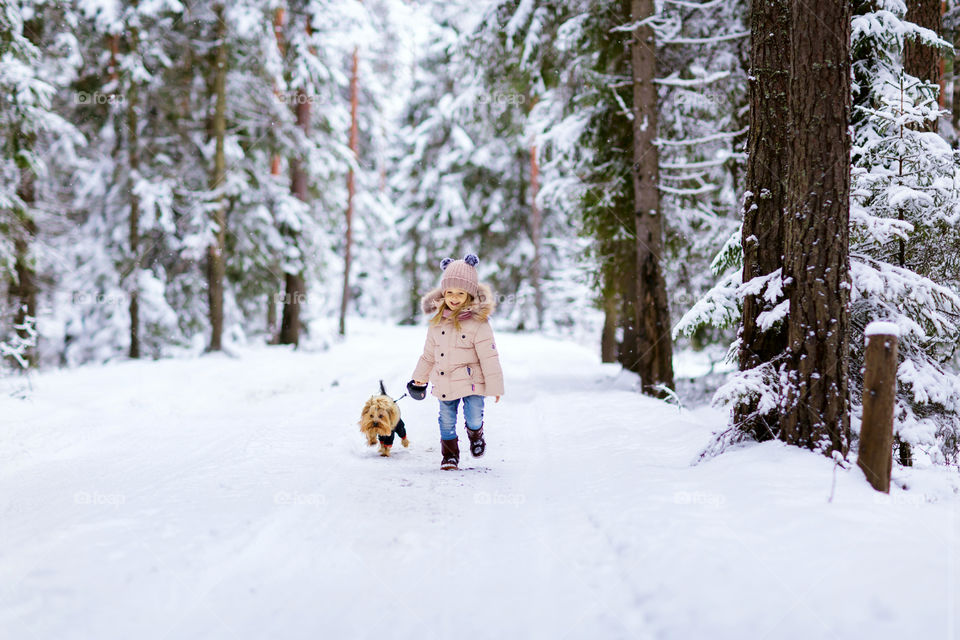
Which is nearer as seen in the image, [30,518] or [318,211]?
[30,518]

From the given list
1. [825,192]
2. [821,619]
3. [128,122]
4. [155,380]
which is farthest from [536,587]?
[128,122]

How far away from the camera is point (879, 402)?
3.78 metres

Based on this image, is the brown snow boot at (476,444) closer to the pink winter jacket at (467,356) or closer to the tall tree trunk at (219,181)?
the pink winter jacket at (467,356)

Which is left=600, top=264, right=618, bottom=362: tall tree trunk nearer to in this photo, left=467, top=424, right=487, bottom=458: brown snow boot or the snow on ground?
the snow on ground

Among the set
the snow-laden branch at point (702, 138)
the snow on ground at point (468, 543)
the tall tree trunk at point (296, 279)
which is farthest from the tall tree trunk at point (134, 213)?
the snow-laden branch at point (702, 138)

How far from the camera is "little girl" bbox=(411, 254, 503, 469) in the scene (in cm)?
570

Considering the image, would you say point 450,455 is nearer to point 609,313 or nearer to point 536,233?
point 609,313

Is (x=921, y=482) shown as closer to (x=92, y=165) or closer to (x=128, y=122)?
(x=128, y=122)

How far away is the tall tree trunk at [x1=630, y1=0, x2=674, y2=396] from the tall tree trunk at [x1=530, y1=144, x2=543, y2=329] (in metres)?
15.6

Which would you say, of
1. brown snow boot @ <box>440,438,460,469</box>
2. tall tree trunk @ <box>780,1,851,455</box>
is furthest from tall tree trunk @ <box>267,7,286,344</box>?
tall tree trunk @ <box>780,1,851,455</box>

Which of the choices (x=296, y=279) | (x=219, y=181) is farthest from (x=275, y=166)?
(x=219, y=181)

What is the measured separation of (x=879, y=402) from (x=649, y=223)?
6.82m

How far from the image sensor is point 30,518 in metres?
4.12

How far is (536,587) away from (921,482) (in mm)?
3169
